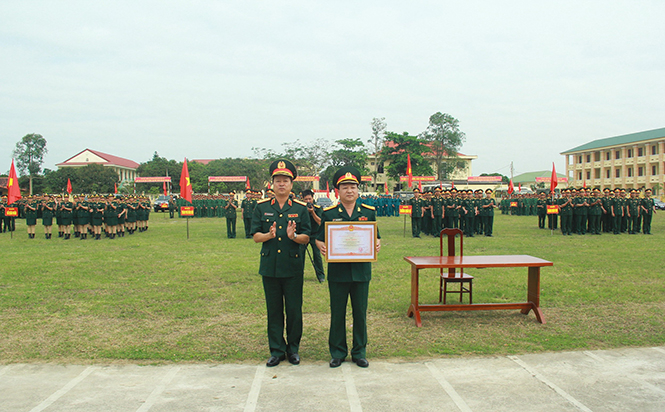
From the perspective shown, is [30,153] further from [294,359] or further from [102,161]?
[294,359]

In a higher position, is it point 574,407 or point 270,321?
point 270,321

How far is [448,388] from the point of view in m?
3.54

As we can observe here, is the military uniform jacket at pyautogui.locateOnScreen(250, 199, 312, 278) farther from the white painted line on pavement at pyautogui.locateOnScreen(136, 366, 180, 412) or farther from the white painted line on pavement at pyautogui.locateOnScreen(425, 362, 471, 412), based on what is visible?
the white painted line on pavement at pyautogui.locateOnScreen(425, 362, 471, 412)

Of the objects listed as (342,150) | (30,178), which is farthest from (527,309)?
(30,178)

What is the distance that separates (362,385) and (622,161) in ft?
231

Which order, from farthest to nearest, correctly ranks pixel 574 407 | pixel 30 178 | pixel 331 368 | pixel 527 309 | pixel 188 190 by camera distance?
1. pixel 30 178
2. pixel 188 190
3. pixel 527 309
4. pixel 331 368
5. pixel 574 407

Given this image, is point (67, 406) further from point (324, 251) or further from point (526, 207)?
point (526, 207)

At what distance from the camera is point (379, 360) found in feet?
13.8

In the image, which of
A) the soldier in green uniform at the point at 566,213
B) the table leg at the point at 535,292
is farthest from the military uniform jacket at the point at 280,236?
the soldier in green uniform at the point at 566,213

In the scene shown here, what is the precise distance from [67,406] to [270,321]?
1.72m

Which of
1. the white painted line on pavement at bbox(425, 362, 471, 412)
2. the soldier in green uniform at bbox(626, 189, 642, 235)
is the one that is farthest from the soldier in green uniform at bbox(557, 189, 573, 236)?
the white painted line on pavement at bbox(425, 362, 471, 412)

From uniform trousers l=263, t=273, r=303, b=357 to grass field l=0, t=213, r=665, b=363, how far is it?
0.26m

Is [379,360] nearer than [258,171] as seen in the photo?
Yes

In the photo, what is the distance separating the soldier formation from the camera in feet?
55.6
